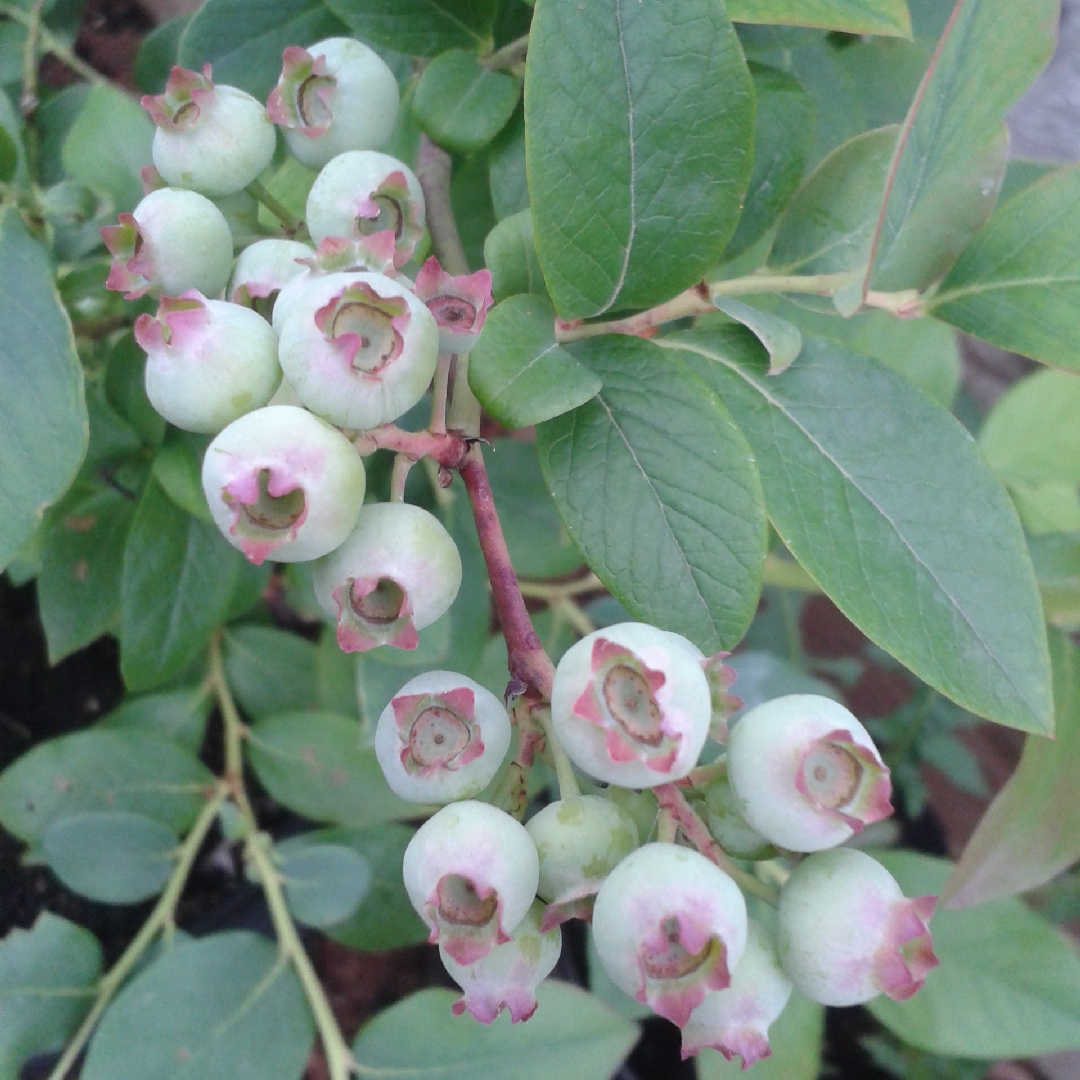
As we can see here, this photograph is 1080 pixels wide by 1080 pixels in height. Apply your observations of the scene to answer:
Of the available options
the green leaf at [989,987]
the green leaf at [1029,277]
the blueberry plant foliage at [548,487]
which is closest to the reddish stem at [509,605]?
the blueberry plant foliage at [548,487]

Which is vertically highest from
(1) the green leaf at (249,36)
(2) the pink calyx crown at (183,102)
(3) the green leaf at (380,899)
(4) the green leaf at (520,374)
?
(2) the pink calyx crown at (183,102)

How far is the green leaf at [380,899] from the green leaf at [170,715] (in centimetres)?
20

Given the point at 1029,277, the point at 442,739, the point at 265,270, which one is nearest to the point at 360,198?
the point at 265,270

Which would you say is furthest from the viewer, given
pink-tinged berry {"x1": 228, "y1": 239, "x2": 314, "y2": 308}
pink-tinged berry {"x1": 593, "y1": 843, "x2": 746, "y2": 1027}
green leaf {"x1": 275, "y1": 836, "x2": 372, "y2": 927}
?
green leaf {"x1": 275, "y1": 836, "x2": 372, "y2": 927}

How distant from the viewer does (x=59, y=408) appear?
52 cm

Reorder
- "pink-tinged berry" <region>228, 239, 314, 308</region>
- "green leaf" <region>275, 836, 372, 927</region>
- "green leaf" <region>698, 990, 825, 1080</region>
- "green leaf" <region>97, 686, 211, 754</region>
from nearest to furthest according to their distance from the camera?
"pink-tinged berry" <region>228, 239, 314, 308</region>, "green leaf" <region>698, 990, 825, 1080</region>, "green leaf" <region>275, 836, 372, 927</region>, "green leaf" <region>97, 686, 211, 754</region>

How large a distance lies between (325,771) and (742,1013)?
23.0 inches

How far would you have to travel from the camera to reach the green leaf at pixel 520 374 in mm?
466

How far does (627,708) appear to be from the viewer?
395 millimetres

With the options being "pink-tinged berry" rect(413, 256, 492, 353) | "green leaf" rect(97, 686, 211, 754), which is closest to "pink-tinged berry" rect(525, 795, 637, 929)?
"pink-tinged berry" rect(413, 256, 492, 353)

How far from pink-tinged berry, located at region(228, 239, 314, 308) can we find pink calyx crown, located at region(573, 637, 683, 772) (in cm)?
25

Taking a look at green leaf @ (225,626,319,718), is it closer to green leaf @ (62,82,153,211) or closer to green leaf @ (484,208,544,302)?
green leaf @ (62,82,153,211)

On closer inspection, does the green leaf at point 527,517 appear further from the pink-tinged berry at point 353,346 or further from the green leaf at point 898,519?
the pink-tinged berry at point 353,346

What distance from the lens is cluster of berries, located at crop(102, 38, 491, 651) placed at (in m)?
0.39
